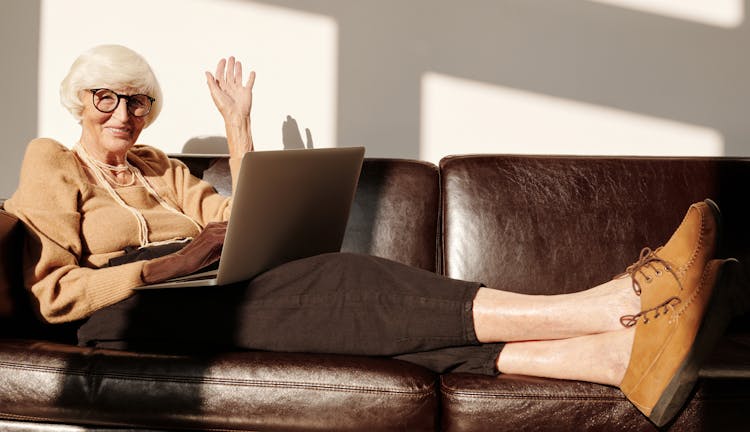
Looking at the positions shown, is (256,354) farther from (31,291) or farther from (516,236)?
(516,236)

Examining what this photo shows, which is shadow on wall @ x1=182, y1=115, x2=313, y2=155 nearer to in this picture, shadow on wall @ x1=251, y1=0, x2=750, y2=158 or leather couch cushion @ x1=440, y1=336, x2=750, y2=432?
shadow on wall @ x1=251, y1=0, x2=750, y2=158

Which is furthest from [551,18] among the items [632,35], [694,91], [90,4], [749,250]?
[90,4]

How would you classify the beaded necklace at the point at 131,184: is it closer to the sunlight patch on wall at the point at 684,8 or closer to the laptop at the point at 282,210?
the laptop at the point at 282,210

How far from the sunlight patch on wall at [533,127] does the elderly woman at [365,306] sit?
95cm

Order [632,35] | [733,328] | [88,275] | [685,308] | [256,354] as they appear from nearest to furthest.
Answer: [685,308], [256,354], [88,275], [733,328], [632,35]

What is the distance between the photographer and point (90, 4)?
2.48 meters

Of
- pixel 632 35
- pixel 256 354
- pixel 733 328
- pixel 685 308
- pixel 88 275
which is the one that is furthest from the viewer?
pixel 632 35

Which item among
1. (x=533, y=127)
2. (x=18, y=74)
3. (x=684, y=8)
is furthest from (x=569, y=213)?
(x=18, y=74)

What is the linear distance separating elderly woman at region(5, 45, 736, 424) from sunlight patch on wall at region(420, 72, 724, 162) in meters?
0.95

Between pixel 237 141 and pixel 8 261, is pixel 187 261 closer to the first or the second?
pixel 8 261

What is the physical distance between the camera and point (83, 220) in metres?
1.82

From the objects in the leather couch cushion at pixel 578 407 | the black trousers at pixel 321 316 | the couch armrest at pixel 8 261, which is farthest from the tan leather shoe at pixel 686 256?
the couch armrest at pixel 8 261

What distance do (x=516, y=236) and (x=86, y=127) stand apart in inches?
45.5

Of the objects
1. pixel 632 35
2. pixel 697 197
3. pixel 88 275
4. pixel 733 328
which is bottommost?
pixel 733 328
